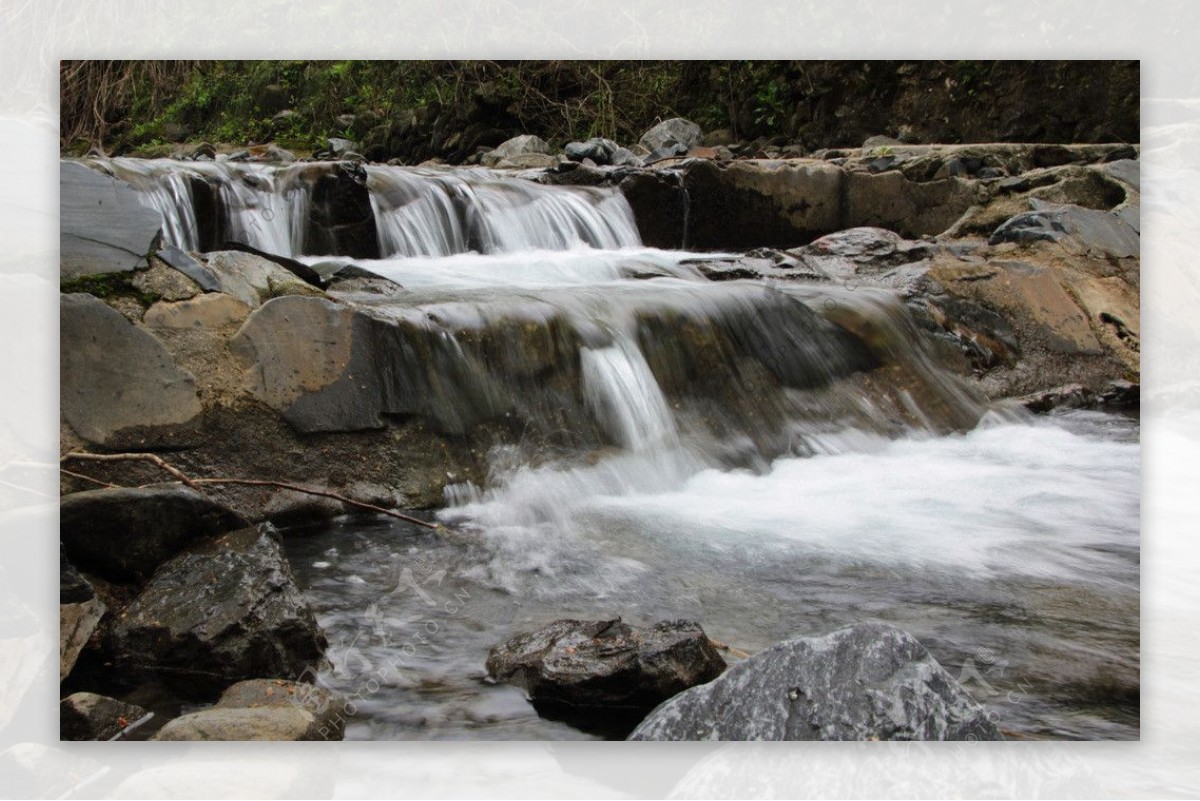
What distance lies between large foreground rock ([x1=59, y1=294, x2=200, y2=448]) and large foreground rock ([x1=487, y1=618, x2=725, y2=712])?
123 cm

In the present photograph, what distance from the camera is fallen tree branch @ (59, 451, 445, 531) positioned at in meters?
3.10

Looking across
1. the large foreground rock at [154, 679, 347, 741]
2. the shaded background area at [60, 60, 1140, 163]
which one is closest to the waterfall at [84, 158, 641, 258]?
the shaded background area at [60, 60, 1140, 163]

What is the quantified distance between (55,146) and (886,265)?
363cm

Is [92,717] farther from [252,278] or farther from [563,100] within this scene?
[563,100]

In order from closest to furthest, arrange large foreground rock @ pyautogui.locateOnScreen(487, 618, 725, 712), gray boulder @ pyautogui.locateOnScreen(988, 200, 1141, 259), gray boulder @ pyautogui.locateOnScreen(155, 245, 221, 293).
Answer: large foreground rock @ pyautogui.locateOnScreen(487, 618, 725, 712), gray boulder @ pyautogui.locateOnScreen(155, 245, 221, 293), gray boulder @ pyautogui.locateOnScreen(988, 200, 1141, 259)

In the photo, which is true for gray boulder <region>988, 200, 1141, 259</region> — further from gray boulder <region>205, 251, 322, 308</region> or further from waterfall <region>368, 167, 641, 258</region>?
gray boulder <region>205, 251, 322, 308</region>

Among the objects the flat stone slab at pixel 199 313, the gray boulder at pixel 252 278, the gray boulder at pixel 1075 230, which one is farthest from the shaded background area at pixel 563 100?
the flat stone slab at pixel 199 313

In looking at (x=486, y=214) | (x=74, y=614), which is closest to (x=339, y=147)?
(x=486, y=214)

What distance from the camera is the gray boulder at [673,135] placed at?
4.89 meters

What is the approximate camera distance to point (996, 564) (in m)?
3.29

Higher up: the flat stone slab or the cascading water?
the cascading water

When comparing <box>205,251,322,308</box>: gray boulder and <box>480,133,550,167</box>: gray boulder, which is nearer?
<box>205,251,322,308</box>: gray boulder

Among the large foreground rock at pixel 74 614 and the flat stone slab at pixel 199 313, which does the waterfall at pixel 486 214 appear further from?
the large foreground rock at pixel 74 614

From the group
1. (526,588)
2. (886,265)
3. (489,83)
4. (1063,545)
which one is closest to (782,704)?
(526,588)
